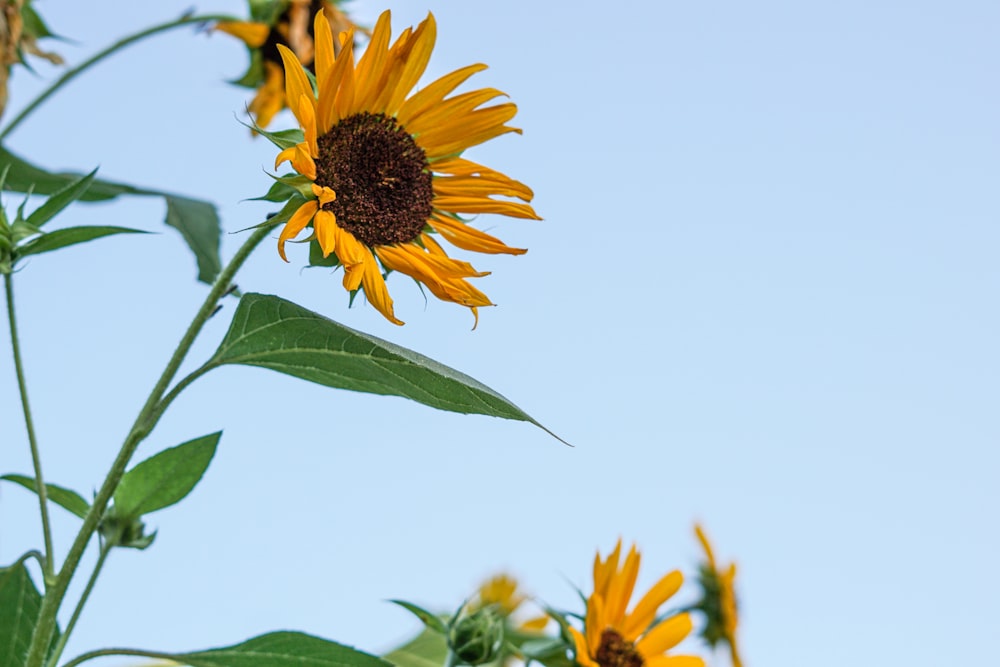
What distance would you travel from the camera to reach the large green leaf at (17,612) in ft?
2.63

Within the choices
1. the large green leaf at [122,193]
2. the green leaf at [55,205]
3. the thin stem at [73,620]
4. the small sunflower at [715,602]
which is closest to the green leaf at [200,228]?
the large green leaf at [122,193]

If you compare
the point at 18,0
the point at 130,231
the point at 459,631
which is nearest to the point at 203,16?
the point at 18,0

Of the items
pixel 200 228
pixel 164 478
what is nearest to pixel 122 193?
pixel 200 228

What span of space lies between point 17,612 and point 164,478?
158 millimetres

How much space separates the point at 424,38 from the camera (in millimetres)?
751

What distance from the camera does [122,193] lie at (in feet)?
3.48

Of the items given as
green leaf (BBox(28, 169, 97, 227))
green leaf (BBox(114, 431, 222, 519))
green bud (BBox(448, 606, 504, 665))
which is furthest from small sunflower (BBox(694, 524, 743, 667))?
green leaf (BBox(28, 169, 97, 227))

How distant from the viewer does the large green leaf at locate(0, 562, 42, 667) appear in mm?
801

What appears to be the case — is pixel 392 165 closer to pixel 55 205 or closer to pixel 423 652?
pixel 55 205

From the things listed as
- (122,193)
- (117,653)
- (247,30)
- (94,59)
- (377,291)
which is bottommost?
(117,653)

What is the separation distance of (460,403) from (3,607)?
399 mm

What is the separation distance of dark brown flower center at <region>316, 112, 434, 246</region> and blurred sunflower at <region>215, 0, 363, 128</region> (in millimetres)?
921

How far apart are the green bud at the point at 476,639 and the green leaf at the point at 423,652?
212mm

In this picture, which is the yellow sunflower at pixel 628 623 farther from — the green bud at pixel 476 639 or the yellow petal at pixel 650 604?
the green bud at pixel 476 639
